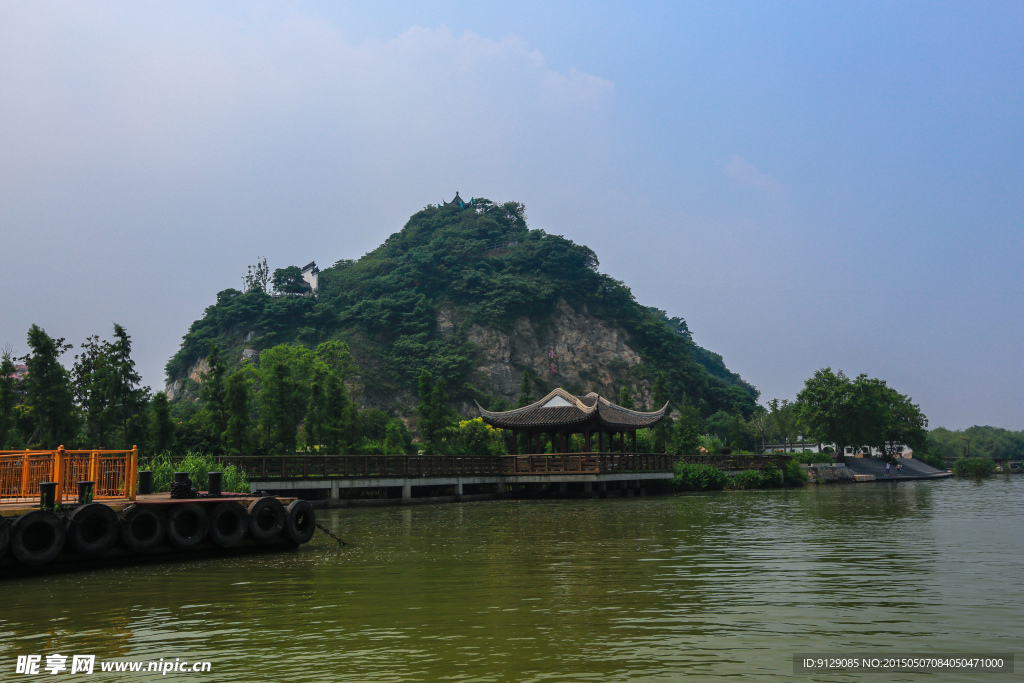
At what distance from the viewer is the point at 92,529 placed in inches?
591

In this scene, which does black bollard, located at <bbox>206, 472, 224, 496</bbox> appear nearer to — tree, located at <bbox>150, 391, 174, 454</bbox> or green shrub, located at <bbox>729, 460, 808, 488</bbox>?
tree, located at <bbox>150, 391, 174, 454</bbox>

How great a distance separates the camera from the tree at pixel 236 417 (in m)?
39.1

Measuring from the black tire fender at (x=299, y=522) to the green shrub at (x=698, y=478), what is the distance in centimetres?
3081

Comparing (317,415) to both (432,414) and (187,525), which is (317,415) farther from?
(187,525)

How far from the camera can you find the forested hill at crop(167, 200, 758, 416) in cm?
9344

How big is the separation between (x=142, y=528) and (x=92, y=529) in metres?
0.94

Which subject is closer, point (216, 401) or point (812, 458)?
point (216, 401)

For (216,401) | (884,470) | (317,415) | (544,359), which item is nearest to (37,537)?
(216,401)

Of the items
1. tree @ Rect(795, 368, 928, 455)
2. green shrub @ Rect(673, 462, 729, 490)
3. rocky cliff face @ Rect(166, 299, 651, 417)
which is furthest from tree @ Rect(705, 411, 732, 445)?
green shrub @ Rect(673, 462, 729, 490)

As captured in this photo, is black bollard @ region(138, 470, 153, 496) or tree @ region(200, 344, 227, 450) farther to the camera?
tree @ region(200, 344, 227, 450)

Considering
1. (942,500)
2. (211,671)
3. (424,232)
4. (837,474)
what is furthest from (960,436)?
(211,671)

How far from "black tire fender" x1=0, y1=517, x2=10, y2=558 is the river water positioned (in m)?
0.59

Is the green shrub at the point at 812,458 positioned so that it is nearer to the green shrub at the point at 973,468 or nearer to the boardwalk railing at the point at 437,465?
the green shrub at the point at 973,468

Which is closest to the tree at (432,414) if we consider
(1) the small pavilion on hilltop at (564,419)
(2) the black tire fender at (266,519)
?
(1) the small pavilion on hilltop at (564,419)
